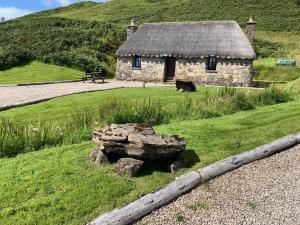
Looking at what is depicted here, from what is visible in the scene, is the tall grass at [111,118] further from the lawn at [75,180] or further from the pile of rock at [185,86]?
the pile of rock at [185,86]

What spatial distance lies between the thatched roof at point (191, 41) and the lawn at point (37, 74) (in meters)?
5.32

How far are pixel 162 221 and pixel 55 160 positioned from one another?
374 cm

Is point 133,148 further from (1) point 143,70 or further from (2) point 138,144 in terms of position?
(1) point 143,70

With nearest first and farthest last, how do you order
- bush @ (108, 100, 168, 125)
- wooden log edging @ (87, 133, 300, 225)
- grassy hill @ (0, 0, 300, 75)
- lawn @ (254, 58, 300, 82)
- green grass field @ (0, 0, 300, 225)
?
wooden log edging @ (87, 133, 300, 225) → green grass field @ (0, 0, 300, 225) → bush @ (108, 100, 168, 125) → lawn @ (254, 58, 300, 82) → grassy hill @ (0, 0, 300, 75)

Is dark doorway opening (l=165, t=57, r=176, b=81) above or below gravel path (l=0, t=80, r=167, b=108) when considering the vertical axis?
above

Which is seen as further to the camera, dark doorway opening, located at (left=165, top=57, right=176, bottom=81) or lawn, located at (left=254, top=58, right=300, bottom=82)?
lawn, located at (left=254, top=58, right=300, bottom=82)

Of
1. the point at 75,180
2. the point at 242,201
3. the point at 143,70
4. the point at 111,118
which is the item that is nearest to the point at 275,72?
the point at 143,70

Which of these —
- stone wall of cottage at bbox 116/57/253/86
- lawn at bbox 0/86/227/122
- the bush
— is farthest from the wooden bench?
the bush

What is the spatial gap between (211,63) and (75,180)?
2803 cm

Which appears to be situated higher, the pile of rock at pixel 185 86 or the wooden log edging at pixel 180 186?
the wooden log edging at pixel 180 186

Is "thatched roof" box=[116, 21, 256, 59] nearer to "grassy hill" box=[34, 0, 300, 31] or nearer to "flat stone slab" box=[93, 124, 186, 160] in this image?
"flat stone slab" box=[93, 124, 186, 160]

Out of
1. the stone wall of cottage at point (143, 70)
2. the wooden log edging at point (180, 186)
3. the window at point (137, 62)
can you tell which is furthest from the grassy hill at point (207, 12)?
the wooden log edging at point (180, 186)

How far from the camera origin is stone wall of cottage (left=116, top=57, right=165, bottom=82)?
121 ft

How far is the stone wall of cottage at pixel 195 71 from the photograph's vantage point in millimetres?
33906
